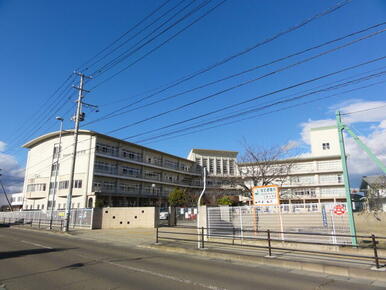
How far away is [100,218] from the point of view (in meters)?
27.9

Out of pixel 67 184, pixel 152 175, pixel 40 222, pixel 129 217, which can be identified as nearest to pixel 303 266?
pixel 129 217

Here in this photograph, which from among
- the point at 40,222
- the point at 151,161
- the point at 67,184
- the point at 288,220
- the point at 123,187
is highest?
the point at 151,161

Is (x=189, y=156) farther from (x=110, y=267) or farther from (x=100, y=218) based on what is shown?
(x=110, y=267)

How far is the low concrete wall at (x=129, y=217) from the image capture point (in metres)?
28.3

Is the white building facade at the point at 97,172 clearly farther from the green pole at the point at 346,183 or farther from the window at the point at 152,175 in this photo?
the green pole at the point at 346,183

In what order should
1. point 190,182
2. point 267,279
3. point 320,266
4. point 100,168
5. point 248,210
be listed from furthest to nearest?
point 190,182 < point 100,168 < point 248,210 < point 320,266 < point 267,279

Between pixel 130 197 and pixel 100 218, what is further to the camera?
pixel 130 197

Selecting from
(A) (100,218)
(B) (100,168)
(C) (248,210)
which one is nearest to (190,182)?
(B) (100,168)

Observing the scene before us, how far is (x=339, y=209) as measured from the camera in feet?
37.7

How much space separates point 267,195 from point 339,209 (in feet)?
10.9

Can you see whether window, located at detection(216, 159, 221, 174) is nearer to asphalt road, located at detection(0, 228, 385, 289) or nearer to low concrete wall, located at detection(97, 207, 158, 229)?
low concrete wall, located at detection(97, 207, 158, 229)

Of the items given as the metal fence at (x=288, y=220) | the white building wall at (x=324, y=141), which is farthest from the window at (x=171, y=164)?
the metal fence at (x=288, y=220)

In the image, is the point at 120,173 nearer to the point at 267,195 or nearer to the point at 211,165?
the point at 211,165

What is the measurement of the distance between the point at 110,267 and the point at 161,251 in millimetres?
4507
